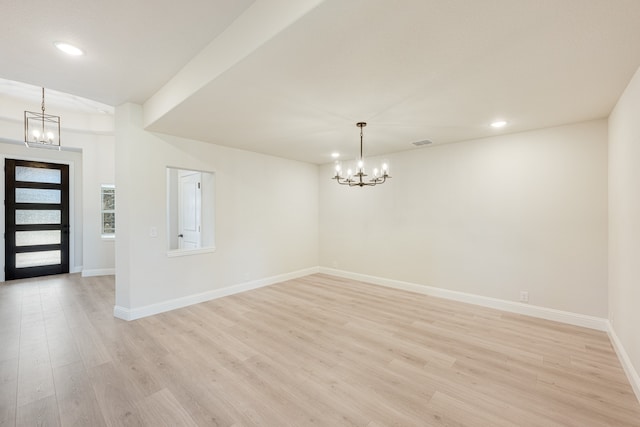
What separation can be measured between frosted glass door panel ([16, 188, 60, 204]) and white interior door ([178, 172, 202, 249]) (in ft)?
10.4

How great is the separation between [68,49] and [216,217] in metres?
2.78

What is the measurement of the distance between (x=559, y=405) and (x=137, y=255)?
474 cm

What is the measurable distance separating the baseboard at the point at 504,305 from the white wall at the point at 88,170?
244 inches

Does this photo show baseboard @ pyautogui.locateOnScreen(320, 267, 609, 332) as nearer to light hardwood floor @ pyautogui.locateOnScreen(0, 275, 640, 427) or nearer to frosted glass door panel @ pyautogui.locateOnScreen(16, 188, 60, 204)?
light hardwood floor @ pyautogui.locateOnScreen(0, 275, 640, 427)

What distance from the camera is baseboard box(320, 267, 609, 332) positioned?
3.46 metres

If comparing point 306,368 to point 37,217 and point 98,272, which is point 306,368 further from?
point 37,217

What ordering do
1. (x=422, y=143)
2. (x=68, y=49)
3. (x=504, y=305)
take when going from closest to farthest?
(x=68, y=49) → (x=504, y=305) → (x=422, y=143)

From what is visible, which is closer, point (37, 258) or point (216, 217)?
point (216, 217)

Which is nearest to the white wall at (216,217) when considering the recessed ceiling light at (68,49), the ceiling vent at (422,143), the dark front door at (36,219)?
the recessed ceiling light at (68,49)

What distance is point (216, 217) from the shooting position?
469 centimetres

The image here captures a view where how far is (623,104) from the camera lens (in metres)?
2.69

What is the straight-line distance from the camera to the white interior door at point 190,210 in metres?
5.20

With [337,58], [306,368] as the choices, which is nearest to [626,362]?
[306,368]

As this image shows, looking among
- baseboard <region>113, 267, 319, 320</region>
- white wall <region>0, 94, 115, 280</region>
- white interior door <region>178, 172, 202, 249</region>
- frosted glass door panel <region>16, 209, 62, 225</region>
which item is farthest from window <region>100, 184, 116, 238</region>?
baseboard <region>113, 267, 319, 320</region>
